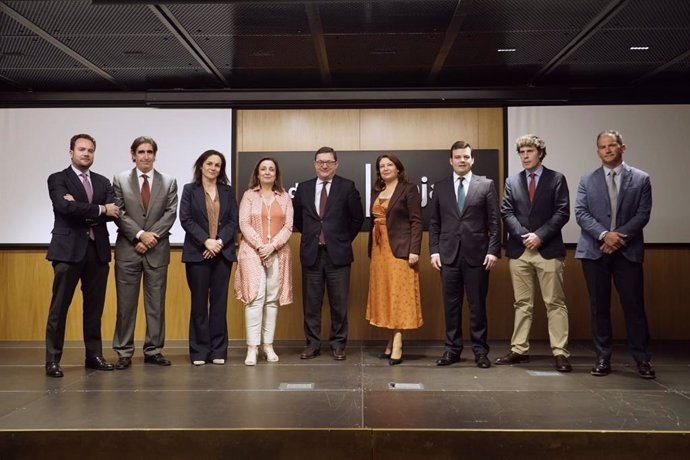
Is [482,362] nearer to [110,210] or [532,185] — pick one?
[532,185]

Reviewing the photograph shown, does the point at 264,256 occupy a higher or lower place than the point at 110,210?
lower

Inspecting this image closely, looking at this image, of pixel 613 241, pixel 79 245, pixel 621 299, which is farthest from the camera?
pixel 79 245

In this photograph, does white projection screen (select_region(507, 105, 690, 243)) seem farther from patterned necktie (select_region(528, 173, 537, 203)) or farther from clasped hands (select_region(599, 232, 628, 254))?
clasped hands (select_region(599, 232, 628, 254))

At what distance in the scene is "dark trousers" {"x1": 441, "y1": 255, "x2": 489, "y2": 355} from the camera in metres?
4.82

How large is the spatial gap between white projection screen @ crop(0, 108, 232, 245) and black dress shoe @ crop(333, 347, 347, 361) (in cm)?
226

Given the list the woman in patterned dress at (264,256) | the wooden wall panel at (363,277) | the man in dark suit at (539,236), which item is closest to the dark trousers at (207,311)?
the woman in patterned dress at (264,256)

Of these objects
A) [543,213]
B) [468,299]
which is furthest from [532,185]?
[468,299]

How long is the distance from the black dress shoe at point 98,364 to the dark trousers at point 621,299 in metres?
3.65

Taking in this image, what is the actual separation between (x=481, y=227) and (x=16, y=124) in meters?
4.76

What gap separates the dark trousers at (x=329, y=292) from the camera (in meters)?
5.21

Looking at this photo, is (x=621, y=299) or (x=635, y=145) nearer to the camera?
(x=621, y=299)

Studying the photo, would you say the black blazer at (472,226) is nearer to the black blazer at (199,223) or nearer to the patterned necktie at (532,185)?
the patterned necktie at (532,185)

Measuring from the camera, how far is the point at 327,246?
517 centimetres

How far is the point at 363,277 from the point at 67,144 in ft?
10.8
